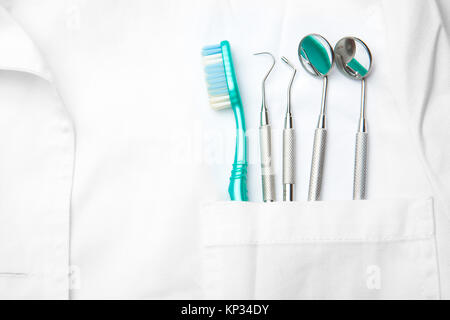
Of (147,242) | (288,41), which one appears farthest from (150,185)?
(288,41)

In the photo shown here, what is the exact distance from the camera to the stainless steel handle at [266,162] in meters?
0.51

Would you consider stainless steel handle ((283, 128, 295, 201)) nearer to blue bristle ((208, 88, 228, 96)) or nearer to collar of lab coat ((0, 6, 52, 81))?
blue bristle ((208, 88, 228, 96))

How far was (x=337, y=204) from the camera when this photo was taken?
492 mm

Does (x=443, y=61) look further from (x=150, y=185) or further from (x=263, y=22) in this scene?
(x=150, y=185)

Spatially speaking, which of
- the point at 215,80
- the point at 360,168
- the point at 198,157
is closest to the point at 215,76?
the point at 215,80

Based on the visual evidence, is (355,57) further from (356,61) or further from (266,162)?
(266,162)

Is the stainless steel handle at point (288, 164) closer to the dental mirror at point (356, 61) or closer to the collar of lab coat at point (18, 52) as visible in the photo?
the dental mirror at point (356, 61)

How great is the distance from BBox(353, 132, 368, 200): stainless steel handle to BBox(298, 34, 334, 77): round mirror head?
0.34ft

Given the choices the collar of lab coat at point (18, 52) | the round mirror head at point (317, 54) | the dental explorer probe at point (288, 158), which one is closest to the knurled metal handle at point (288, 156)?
the dental explorer probe at point (288, 158)

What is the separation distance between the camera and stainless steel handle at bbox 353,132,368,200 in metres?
0.51

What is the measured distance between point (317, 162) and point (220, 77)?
0.18 meters
